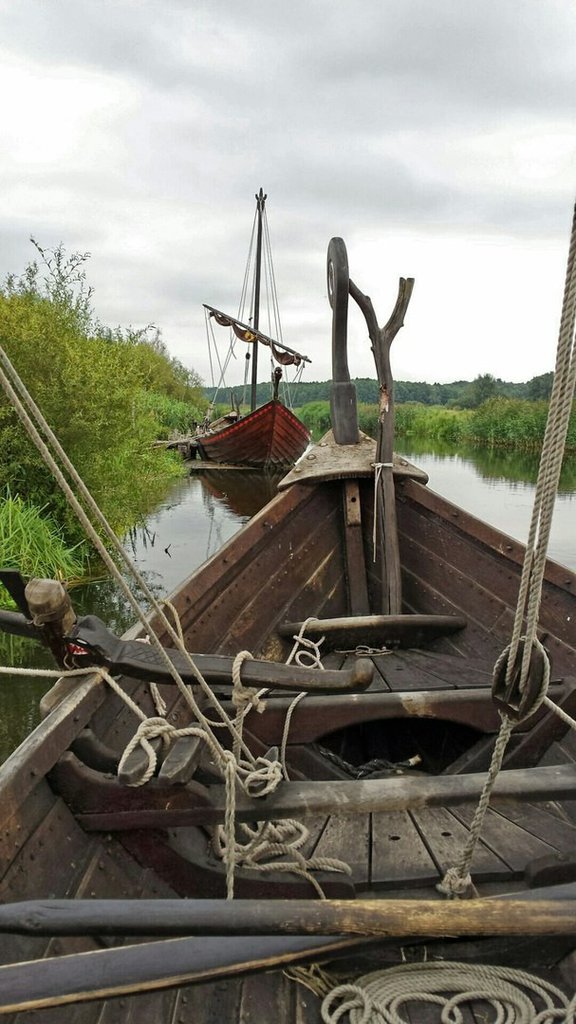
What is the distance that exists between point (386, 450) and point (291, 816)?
2467 mm

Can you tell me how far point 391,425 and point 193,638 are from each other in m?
1.72

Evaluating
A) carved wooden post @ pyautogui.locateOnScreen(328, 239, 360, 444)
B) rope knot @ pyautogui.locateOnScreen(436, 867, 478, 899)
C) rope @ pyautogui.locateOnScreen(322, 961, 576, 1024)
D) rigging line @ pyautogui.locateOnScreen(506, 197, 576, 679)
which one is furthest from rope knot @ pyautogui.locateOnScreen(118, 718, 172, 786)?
carved wooden post @ pyautogui.locateOnScreen(328, 239, 360, 444)

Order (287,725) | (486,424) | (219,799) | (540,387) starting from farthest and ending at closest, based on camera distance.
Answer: (540,387), (486,424), (287,725), (219,799)

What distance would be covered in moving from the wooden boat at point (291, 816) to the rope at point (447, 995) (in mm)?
13

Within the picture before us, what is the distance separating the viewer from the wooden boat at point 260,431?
20125 mm

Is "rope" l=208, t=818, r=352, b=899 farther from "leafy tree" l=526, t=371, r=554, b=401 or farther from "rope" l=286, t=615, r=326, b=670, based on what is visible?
"leafy tree" l=526, t=371, r=554, b=401

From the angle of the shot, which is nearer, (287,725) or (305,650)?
(287,725)

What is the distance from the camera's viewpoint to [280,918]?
113cm

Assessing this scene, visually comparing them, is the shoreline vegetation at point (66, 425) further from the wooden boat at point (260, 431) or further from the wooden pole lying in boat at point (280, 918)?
the wooden boat at point (260, 431)

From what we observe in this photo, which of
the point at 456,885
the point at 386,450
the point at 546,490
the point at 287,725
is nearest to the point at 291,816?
the point at 456,885

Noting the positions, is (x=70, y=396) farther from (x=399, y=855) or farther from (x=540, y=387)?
(x=540, y=387)

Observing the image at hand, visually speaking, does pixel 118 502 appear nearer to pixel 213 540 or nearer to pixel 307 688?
pixel 213 540

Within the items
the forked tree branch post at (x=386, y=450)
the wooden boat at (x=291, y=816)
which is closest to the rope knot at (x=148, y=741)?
the wooden boat at (x=291, y=816)

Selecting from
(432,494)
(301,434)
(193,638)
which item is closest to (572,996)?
(193,638)
